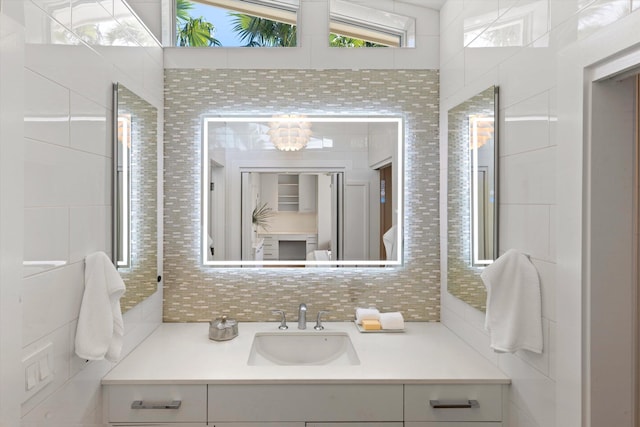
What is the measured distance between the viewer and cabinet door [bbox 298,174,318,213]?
7.24ft

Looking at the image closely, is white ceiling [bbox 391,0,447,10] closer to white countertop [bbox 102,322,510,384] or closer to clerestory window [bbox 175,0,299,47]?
clerestory window [bbox 175,0,299,47]

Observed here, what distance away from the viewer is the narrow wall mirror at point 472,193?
1.59 m

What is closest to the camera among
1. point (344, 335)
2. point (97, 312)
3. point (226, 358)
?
Answer: point (97, 312)

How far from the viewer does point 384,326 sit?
2035 millimetres

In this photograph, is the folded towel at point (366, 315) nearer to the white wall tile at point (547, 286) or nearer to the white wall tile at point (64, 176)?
the white wall tile at point (547, 286)

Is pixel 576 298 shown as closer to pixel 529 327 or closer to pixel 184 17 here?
pixel 529 327

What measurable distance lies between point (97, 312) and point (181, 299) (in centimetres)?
88

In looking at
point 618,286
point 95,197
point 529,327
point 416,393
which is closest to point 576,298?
point 618,286

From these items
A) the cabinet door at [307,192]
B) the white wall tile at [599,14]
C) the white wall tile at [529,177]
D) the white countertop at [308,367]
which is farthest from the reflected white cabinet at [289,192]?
the white wall tile at [599,14]

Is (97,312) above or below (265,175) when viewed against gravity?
below

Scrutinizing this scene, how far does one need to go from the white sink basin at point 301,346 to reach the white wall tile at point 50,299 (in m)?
0.88

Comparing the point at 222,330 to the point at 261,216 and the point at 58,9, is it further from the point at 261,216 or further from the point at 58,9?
the point at 58,9

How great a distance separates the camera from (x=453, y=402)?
153cm

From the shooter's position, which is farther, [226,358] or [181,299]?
[181,299]
